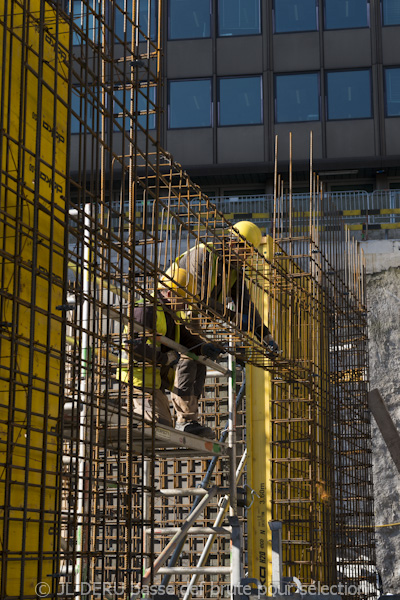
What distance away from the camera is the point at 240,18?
30812 millimetres

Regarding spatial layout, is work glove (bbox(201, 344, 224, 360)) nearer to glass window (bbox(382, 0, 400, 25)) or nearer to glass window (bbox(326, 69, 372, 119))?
glass window (bbox(326, 69, 372, 119))

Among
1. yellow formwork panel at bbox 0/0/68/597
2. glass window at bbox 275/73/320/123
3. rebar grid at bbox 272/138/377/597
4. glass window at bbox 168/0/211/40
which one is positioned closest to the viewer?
yellow formwork panel at bbox 0/0/68/597

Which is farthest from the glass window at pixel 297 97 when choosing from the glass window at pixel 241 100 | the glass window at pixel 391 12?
the glass window at pixel 391 12

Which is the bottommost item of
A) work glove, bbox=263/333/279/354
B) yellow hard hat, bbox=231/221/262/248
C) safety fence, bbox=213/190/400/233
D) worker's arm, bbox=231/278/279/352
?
work glove, bbox=263/333/279/354

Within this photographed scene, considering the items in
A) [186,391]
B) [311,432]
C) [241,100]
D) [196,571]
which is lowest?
[196,571]

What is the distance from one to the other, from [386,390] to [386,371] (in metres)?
0.42

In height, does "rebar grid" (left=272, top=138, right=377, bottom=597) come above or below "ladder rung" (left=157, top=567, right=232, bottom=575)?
above

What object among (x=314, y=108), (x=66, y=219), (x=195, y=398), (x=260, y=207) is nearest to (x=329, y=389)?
(x=195, y=398)

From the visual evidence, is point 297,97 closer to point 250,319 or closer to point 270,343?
point 250,319

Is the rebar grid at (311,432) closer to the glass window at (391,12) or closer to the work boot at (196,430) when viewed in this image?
the work boot at (196,430)

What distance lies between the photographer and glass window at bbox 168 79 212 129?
101 ft

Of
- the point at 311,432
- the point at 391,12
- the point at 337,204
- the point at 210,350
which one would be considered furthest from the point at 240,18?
the point at 210,350

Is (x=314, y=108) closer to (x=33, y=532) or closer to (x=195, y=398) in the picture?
(x=195, y=398)

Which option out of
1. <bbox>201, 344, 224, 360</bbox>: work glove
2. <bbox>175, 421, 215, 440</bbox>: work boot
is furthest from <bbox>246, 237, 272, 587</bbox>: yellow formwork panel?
<bbox>175, 421, 215, 440</bbox>: work boot
